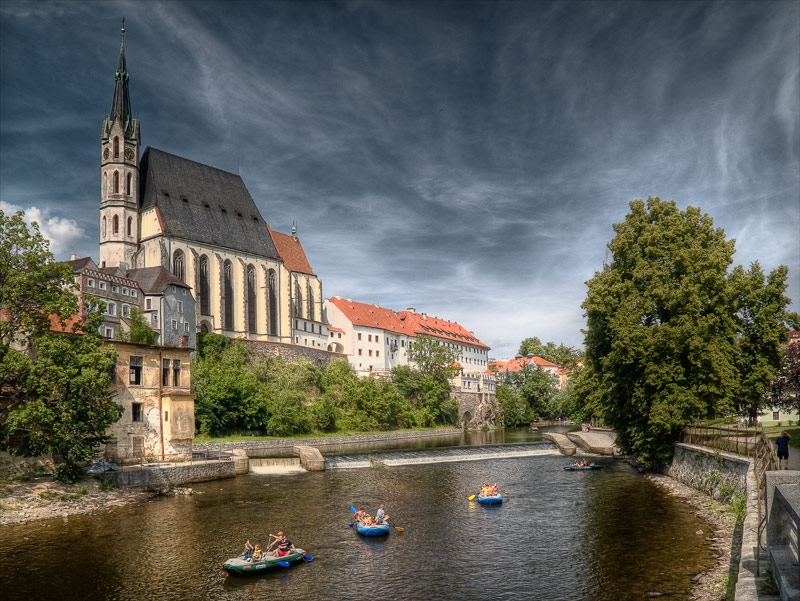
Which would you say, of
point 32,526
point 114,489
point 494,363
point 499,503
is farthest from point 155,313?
point 494,363

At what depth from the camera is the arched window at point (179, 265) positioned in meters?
89.9

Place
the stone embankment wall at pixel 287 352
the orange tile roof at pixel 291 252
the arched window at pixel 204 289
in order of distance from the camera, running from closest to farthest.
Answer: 1. the stone embankment wall at pixel 287 352
2. the arched window at pixel 204 289
3. the orange tile roof at pixel 291 252

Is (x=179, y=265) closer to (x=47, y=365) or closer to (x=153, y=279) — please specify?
(x=153, y=279)

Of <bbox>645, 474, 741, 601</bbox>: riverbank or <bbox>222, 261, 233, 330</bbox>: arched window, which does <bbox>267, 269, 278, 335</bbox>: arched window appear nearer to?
<bbox>222, 261, 233, 330</bbox>: arched window

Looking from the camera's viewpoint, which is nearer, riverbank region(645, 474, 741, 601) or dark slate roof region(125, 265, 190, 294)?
riverbank region(645, 474, 741, 601)

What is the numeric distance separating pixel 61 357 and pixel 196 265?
62.1 m

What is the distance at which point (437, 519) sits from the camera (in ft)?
95.5

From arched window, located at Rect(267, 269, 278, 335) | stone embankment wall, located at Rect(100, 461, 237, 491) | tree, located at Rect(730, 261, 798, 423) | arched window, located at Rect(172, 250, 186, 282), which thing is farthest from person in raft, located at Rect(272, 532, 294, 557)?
arched window, located at Rect(267, 269, 278, 335)

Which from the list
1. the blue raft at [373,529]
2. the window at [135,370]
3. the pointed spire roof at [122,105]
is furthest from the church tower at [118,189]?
the blue raft at [373,529]

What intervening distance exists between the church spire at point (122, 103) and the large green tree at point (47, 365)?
63.6 meters

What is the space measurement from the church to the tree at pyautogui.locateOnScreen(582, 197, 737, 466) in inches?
2505

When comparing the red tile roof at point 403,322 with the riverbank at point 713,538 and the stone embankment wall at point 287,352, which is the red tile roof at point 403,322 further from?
the riverbank at point 713,538

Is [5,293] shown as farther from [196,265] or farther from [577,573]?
[196,265]

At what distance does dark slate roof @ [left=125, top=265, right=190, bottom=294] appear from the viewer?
255 ft
